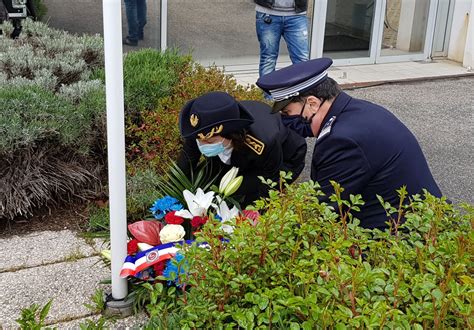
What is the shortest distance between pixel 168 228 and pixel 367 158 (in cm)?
98

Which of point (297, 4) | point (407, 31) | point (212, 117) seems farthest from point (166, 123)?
point (407, 31)

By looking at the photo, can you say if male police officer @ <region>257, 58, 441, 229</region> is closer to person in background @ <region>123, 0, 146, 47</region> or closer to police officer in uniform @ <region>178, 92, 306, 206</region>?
police officer in uniform @ <region>178, 92, 306, 206</region>

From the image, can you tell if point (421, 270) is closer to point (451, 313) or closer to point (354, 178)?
point (451, 313)

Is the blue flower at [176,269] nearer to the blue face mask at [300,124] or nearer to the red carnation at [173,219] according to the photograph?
the red carnation at [173,219]

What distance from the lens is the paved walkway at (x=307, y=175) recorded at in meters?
3.60

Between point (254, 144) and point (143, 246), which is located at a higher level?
point (254, 144)

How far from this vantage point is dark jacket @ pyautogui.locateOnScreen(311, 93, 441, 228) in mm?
3193

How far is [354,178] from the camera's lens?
3182 mm

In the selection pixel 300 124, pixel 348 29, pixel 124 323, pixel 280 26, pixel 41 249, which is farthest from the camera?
pixel 348 29

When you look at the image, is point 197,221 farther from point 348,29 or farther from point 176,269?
point 348,29

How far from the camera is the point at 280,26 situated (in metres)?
7.11

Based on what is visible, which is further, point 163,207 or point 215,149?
point 215,149

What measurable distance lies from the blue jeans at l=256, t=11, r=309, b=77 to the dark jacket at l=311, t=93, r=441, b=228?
3820mm

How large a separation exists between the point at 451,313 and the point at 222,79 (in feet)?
11.9
